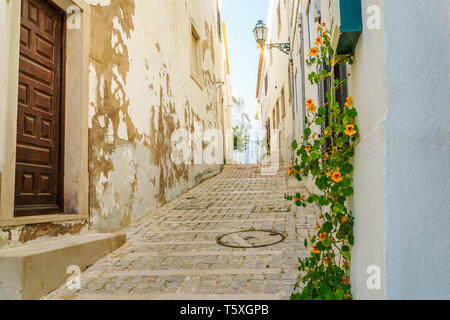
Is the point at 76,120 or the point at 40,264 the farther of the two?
the point at 76,120

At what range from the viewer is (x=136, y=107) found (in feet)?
19.3

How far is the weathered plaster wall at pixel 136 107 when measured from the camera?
4730 mm

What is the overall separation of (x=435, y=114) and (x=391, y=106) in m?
0.21

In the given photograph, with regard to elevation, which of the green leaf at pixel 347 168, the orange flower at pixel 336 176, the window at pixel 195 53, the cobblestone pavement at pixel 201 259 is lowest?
the cobblestone pavement at pixel 201 259

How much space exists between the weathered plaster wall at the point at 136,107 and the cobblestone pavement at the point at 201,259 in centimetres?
54

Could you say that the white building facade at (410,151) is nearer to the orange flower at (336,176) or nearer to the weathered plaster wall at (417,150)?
the weathered plaster wall at (417,150)

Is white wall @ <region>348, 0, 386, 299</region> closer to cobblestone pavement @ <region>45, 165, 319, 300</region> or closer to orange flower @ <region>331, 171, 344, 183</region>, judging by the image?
orange flower @ <region>331, 171, 344, 183</region>

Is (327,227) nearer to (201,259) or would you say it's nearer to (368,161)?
(368,161)

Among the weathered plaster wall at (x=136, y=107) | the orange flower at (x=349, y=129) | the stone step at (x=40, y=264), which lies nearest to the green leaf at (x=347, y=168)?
the orange flower at (x=349, y=129)

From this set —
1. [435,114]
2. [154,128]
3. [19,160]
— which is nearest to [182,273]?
[19,160]

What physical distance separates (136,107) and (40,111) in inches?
81.5

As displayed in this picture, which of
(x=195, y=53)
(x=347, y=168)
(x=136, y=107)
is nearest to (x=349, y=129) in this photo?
(x=347, y=168)
